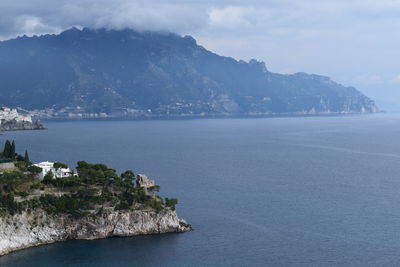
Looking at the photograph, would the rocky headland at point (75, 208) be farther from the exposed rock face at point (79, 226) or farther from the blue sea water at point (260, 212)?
the blue sea water at point (260, 212)

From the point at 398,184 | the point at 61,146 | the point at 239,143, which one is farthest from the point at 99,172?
the point at 239,143

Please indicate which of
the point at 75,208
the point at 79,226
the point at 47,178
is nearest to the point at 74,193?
the point at 75,208

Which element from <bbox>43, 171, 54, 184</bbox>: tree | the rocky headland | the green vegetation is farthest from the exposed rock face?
<bbox>43, 171, 54, 184</bbox>: tree

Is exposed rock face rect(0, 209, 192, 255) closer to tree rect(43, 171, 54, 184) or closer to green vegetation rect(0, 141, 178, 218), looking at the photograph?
green vegetation rect(0, 141, 178, 218)

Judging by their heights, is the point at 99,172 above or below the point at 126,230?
above

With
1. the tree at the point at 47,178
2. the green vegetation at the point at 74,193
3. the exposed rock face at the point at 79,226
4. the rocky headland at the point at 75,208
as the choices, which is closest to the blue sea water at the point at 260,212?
the exposed rock face at the point at 79,226

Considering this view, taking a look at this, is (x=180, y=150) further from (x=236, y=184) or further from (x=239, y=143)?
(x=236, y=184)
